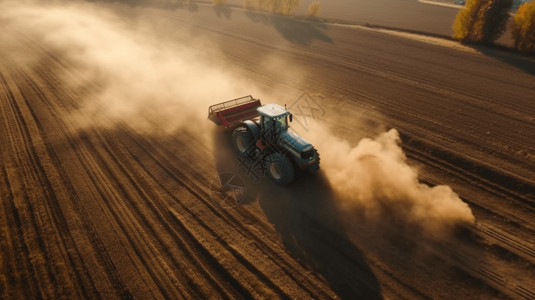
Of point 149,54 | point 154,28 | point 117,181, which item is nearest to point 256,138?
point 117,181

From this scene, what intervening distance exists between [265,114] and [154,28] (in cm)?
2914

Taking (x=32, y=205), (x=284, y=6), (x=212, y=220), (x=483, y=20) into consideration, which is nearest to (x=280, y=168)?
(x=212, y=220)

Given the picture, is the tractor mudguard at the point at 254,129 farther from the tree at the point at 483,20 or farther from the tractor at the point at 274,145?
the tree at the point at 483,20

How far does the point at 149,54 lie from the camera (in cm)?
2177

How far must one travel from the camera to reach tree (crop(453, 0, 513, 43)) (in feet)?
73.9

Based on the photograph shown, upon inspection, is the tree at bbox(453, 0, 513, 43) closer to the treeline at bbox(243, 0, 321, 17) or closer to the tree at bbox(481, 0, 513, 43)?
the tree at bbox(481, 0, 513, 43)

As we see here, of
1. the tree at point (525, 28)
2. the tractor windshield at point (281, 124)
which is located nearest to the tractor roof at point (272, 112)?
the tractor windshield at point (281, 124)

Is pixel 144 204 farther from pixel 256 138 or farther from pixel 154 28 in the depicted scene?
pixel 154 28

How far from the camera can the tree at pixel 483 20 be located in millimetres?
22516

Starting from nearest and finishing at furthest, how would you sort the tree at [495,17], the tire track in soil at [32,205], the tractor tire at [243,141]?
the tire track in soil at [32,205], the tractor tire at [243,141], the tree at [495,17]

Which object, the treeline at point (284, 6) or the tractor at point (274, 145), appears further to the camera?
the treeline at point (284, 6)

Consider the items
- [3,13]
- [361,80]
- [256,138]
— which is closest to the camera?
[256,138]

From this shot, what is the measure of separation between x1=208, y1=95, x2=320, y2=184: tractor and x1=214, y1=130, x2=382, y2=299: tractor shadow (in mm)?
555

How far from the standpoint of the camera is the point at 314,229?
750 cm
